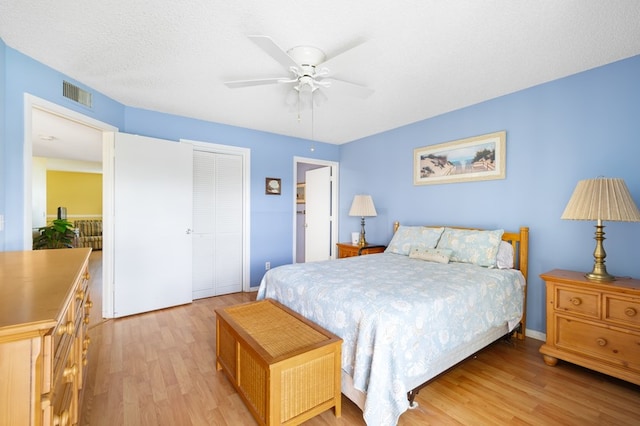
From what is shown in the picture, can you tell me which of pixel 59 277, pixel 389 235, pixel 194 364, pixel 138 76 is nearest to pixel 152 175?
pixel 138 76

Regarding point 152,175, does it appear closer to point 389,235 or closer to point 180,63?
point 180,63

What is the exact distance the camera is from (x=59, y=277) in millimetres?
1209

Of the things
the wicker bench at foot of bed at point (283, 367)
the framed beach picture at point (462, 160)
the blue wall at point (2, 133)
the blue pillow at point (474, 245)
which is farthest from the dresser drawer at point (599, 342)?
the blue wall at point (2, 133)

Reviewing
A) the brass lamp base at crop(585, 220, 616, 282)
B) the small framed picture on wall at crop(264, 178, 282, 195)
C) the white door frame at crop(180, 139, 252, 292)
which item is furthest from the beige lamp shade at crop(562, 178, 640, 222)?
the white door frame at crop(180, 139, 252, 292)

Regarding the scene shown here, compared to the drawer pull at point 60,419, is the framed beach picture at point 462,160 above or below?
above

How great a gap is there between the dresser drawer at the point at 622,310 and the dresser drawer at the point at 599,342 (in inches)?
2.9

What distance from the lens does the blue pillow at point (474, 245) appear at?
274 centimetres

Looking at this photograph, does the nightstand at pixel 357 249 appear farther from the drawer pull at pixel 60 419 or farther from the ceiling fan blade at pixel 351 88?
the drawer pull at pixel 60 419

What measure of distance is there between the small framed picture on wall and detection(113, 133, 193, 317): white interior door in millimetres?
1172

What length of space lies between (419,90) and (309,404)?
2916 millimetres

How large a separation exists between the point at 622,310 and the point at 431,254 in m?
1.42

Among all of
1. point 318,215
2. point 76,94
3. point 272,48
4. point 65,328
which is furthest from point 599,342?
point 76,94

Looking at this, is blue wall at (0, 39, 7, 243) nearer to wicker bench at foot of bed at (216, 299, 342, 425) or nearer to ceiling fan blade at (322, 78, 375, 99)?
wicker bench at foot of bed at (216, 299, 342, 425)

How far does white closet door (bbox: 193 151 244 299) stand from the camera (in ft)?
12.9
